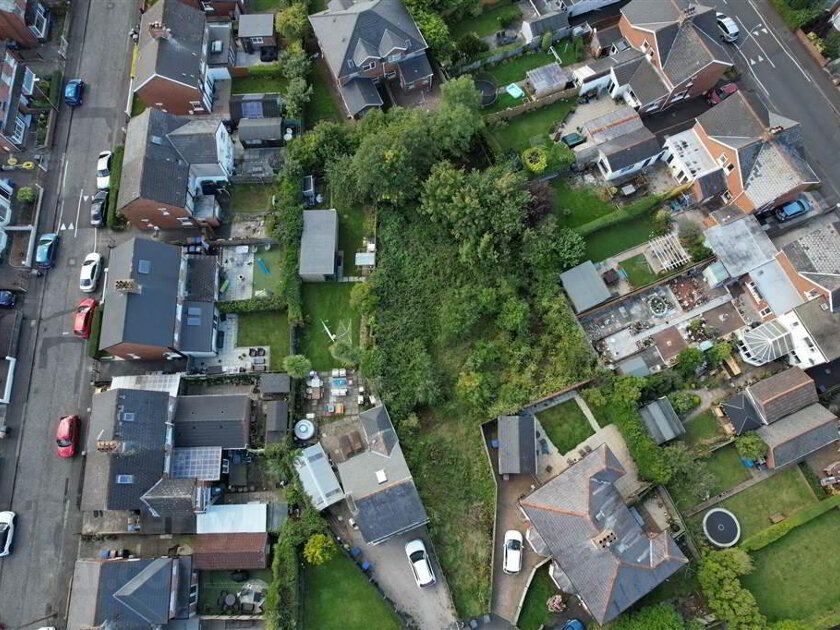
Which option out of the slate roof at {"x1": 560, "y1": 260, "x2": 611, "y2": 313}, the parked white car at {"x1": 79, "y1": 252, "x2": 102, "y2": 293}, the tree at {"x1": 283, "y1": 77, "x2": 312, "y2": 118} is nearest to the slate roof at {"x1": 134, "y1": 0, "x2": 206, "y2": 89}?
the tree at {"x1": 283, "y1": 77, "x2": 312, "y2": 118}

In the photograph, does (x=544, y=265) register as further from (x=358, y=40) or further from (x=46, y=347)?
(x=46, y=347)

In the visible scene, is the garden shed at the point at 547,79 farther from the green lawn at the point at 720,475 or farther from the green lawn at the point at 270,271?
the green lawn at the point at 720,475

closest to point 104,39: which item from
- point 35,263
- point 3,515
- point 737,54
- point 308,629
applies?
point 35,263

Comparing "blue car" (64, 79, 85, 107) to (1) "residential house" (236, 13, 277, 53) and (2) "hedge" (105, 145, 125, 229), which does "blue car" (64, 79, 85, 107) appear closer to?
(2) "hedge" (105, 145, 125, 229)

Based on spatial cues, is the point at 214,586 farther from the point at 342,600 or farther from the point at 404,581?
the point at 404,581

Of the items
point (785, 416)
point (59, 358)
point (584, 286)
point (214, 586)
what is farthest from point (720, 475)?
point (59, 358)
